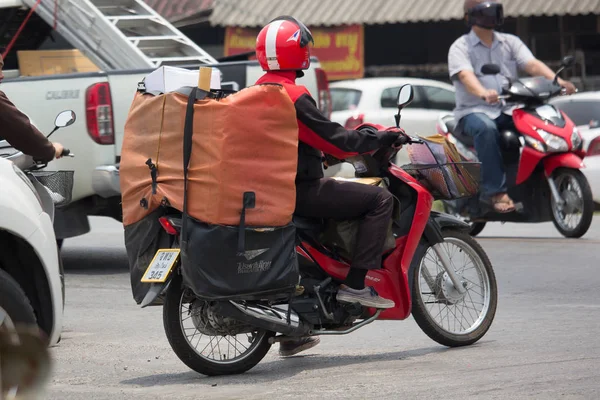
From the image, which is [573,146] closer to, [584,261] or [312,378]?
[584,261]

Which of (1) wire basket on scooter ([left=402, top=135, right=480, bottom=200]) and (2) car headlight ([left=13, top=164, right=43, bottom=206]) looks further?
(1) wire basket on scooter ([left=402, top=135, right=480, bottom=200])

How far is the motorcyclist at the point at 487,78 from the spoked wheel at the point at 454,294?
4.34m

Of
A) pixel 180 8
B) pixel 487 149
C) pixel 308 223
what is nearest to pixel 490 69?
pixel 487 149

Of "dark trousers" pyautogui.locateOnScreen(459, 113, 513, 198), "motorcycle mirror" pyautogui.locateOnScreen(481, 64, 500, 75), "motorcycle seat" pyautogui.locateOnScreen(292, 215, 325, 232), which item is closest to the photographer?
"motorcycle seat" pyautogui.locateOnScreen(292, 215, 325, 232)

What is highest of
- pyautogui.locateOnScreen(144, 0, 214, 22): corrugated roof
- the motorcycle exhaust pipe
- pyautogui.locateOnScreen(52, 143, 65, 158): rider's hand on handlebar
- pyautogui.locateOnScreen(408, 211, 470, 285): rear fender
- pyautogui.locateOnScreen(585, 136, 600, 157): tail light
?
pyautogui.locateOnScreen(52, 143, 65, 158): rider's hand on handlebar

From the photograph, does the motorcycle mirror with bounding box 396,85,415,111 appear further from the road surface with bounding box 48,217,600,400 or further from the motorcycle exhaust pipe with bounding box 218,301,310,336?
the road surface with bounding box 48,217,600,400

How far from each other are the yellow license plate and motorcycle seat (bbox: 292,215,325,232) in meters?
0.69

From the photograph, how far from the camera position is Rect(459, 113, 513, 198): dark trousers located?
1155 centimetres

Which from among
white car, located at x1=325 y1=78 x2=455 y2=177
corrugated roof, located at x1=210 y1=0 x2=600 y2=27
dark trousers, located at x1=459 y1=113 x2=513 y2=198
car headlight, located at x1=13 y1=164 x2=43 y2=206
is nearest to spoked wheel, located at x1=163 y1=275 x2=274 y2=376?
car headlight, located at x1=13 y1=164 x2=43 y2=206

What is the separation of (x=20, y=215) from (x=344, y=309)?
200 centimetres

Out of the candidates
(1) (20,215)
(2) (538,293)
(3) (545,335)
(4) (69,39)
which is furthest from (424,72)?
(1) (20,215)

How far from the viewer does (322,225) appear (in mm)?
6637

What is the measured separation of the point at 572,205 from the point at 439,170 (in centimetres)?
494

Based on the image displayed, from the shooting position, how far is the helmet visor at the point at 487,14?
11.5 m
